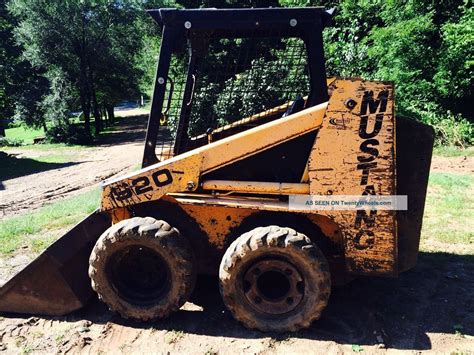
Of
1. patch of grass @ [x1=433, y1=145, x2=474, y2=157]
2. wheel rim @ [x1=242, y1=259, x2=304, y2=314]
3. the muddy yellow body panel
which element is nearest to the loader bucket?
the muddy yellow body panel

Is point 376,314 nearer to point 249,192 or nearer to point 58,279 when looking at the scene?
point 249,192

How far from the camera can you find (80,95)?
28406 mm

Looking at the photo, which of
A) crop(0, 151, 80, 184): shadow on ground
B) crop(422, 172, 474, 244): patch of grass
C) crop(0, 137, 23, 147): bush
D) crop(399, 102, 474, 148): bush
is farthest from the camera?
crop(0, 137, 23, 147): bush

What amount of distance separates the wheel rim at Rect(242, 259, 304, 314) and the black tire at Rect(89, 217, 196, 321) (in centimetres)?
53

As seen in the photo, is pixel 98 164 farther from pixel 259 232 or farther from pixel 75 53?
pixel 259 232

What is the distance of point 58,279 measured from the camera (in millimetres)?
4219

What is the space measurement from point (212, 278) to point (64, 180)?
10905 millimetres

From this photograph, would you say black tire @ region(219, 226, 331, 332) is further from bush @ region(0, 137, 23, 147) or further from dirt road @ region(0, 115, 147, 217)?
bush @ region(0, 137, 23, 147)

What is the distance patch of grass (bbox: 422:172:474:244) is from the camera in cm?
605

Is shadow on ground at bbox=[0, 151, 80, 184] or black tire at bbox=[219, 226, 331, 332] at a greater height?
black tire at bbox=[219, 226, 331, 332]

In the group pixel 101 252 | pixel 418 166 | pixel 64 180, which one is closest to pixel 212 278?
pixel 101 252

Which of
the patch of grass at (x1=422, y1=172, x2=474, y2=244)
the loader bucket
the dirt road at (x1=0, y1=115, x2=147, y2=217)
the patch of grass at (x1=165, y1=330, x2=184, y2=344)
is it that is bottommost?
the dirt road at (x1=0, y1=115, x2=147, y2=217)

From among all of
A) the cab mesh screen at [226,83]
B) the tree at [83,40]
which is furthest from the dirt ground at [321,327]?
the tree at [83,40]

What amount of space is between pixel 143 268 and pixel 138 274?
0.26ft
